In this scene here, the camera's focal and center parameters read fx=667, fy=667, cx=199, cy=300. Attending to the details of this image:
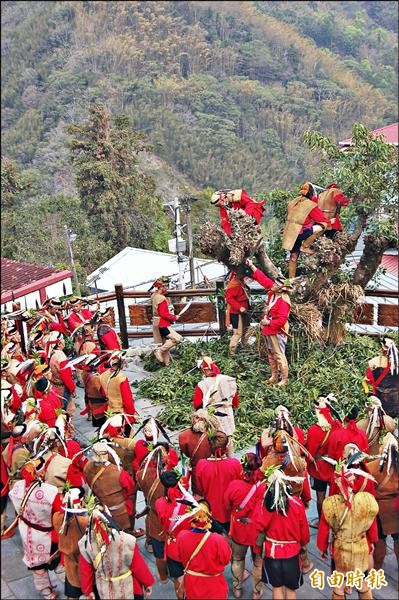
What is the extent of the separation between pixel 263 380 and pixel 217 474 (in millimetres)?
3535

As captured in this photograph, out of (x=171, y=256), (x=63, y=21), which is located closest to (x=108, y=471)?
(x=171, y=256)

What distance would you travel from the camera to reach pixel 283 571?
4.43 m

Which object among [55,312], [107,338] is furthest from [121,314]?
[107,338]

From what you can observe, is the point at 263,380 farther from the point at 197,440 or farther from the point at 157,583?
the point at 157,583

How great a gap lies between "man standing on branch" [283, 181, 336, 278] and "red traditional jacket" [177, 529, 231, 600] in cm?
523

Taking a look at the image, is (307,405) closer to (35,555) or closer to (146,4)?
(35,555)

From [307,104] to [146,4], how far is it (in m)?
22.4

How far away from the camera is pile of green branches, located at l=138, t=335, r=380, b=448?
7609mm

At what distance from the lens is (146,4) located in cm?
4112

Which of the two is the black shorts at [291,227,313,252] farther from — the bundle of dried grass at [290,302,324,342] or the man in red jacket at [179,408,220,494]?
the man in red jacket at [179,408,220,494]

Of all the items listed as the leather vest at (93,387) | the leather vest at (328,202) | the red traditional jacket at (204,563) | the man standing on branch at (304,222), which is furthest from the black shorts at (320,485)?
the leather vest at (328,202)

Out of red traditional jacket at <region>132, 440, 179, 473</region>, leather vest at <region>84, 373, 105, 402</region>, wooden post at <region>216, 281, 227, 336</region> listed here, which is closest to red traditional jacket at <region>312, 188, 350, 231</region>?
wooden post at <region>216, 281, 227, 336</region>

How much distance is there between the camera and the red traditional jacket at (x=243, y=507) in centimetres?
459

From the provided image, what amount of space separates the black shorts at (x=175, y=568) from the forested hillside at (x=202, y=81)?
14746 millimetres
